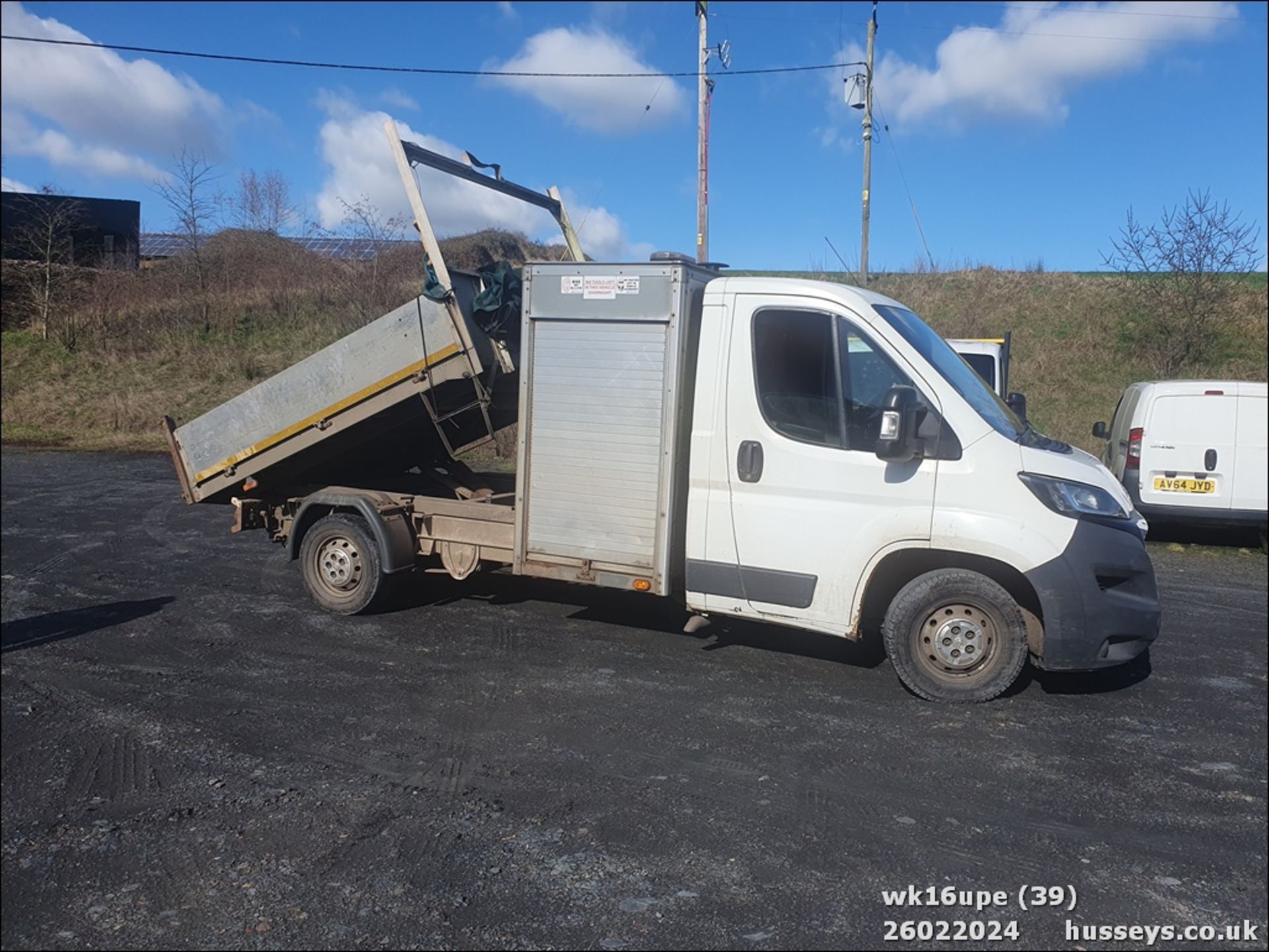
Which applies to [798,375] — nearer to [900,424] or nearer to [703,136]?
[900,424]

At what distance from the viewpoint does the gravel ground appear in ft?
10.2

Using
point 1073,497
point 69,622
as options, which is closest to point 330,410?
point 69,622

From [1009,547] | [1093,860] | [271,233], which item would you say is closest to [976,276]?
[271,233]

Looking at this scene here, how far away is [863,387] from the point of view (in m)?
5.22

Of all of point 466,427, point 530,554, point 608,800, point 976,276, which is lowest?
point 608,800

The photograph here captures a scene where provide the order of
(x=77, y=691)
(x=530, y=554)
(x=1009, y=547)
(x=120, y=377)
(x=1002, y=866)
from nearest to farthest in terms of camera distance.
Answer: (x=1002, y=866)
(x=1009, y=547)
(x=77, y=691)
(x=530, y=554)
(x=120, y=377)

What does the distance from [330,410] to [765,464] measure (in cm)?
326

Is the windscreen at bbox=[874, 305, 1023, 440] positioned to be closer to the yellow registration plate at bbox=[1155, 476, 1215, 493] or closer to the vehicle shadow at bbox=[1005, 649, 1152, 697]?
the yellow registration plate at bbox=[1155, 476, 1215, 493]

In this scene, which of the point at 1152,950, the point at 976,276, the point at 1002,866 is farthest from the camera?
the point at 976,276

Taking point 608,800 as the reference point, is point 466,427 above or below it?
above

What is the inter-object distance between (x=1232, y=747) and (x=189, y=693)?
565 cm

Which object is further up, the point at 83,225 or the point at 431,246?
the point at 83,225

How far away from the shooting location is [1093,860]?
11.3ft

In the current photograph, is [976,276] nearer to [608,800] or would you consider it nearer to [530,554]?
[530,554]
